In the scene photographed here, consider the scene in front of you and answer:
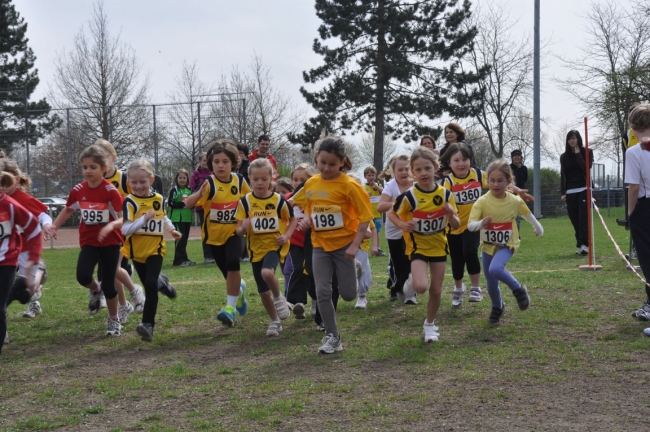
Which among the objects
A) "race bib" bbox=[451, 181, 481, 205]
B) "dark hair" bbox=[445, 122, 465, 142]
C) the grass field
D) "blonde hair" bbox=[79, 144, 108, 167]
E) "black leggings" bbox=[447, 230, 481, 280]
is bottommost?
the grass field

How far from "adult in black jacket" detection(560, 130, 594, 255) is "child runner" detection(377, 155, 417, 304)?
6.24 meters

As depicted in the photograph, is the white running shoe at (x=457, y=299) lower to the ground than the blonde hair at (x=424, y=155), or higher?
lower

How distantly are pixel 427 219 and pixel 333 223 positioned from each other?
96cm

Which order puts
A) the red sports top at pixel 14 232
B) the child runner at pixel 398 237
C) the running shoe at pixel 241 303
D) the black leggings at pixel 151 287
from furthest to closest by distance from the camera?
1. the child runner at pixel 398 237
2. the running shoe at pixel 241 303
3. the black leggings at pixel 151 287
4. the red sports top at pixel 14 232

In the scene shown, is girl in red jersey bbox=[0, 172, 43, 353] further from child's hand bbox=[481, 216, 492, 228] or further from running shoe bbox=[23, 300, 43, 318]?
child's hand bbox=[481, 216, 492, 228]

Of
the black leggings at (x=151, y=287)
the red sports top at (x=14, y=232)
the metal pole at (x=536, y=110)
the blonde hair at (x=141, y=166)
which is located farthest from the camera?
the metal pole at (x=536, y=110)

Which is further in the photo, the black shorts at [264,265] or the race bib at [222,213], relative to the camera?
the race bib at [222,213]

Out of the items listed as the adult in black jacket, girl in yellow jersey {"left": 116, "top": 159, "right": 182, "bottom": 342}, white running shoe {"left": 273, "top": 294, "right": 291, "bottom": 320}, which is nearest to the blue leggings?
white running shoe {"left": 273, "top": 294, "right": 291, "bottom": 320}

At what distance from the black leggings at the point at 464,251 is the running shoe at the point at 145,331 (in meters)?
3.38

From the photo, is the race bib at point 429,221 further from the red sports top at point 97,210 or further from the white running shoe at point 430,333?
the red sports top at point 97,210

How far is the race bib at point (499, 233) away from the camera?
7.34 meters

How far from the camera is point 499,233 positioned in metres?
7.34

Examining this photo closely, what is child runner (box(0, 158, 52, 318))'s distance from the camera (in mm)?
6203

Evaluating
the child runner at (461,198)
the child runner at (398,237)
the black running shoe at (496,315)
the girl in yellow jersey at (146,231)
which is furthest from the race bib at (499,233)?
the girl in yellow jersey at (146,231)
